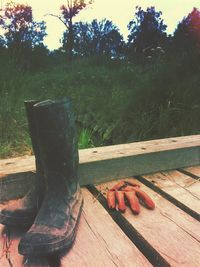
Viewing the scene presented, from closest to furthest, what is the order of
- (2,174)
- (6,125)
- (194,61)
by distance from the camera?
1. (2,174)
2. (6,125)
3. (194,61)

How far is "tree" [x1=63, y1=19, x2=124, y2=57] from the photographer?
20.2 metres

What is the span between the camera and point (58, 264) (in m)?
1.29

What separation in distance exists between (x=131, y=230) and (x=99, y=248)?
23 cm

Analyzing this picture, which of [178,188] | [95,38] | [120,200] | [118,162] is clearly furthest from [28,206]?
[95,38]

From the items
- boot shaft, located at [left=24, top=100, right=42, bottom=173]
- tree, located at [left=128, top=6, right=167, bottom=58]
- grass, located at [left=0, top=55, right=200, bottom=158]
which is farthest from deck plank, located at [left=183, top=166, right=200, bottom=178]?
tree, located at [left=128, top=6, right=167, bottom=58]

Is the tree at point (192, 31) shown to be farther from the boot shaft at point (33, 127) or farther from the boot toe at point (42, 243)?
the boot toe at point (42, 243)

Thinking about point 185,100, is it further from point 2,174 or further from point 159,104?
point 2,174

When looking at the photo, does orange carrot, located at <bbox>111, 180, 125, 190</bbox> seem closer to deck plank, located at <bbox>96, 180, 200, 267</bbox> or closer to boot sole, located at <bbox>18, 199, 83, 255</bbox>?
deck plank, located at <bbox>96, 180, 200, 267</bbox>

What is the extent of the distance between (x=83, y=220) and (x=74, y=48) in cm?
2300

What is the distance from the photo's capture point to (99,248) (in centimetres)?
136

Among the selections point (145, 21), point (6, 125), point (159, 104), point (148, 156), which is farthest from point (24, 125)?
point (145, 21)

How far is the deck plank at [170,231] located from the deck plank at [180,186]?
9 centimetres

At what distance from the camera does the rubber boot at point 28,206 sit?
58.5 inches

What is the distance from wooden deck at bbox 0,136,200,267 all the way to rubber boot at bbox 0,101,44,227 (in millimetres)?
56
